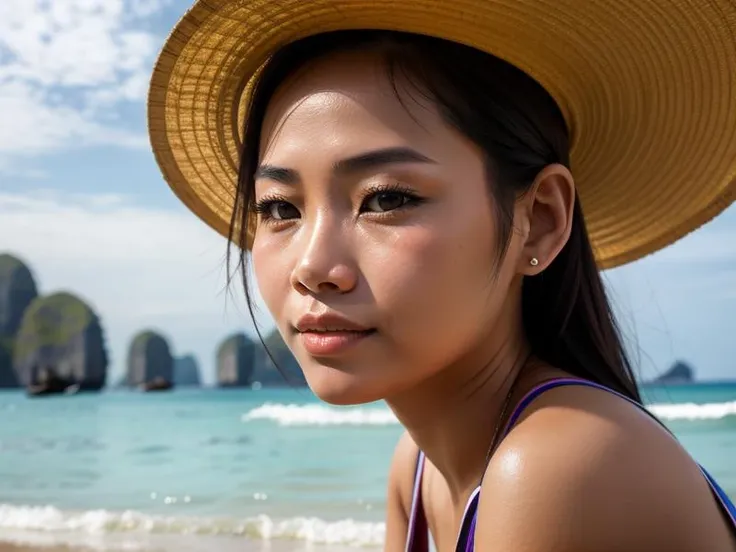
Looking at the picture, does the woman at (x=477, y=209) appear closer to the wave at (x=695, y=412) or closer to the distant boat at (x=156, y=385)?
the wave at (x=695, y=412)

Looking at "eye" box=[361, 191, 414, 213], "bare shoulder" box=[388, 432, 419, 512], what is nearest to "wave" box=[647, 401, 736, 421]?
"bare shoulder" box=[388, 432, 419, 512]

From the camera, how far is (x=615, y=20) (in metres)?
1.89

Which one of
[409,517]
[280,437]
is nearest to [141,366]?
[280,437]

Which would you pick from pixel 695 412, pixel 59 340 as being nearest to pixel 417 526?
pixel 695 412

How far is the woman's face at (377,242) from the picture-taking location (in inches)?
66.4

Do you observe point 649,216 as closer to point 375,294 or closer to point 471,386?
point 471,386

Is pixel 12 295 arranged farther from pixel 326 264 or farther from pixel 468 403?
pixel 326 264

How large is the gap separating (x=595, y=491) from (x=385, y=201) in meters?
0.64

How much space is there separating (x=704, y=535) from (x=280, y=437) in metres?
16.7

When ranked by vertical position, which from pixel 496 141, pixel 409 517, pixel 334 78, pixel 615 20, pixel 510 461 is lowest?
pixel 409 517

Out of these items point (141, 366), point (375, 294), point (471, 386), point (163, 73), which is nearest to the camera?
point (375, 294)

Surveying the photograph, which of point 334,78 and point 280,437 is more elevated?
point 334,78

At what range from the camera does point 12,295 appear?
57.1 metres

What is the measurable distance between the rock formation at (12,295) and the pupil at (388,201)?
195 ft
